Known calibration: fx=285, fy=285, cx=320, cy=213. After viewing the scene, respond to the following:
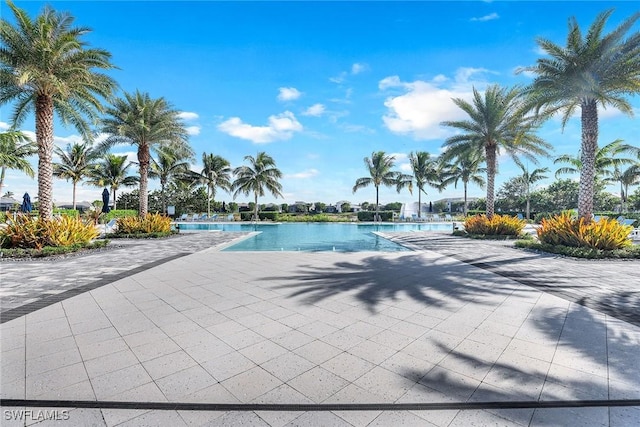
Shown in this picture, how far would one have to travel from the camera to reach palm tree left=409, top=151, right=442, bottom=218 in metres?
32.3

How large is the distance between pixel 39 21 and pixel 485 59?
1644cm

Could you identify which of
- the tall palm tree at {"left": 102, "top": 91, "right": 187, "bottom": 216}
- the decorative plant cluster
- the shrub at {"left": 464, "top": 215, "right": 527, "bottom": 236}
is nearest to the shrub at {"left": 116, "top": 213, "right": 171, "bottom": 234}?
the tall palm tree at {"left": 102, "top": 91, "right": 187, "bottom": 216}

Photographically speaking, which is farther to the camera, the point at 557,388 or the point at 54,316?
the point at 54,316

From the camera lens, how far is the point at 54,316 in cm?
421

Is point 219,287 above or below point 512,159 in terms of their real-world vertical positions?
below

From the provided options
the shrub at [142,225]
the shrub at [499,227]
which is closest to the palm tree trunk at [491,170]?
the shrub at [499,227]

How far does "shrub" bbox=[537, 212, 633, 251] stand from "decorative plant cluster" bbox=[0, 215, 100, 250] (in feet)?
58.5

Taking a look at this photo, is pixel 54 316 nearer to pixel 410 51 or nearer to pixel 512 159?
pixel 410 51

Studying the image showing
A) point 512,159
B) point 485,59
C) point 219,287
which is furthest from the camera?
point 512,159

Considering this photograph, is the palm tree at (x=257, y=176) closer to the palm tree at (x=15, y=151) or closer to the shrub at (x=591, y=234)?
the palm tree at (x=15, y=151)

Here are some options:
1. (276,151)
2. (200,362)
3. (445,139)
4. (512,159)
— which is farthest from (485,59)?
(276,151)

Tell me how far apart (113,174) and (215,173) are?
1295 centimetres

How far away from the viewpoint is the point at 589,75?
10055 millimetres

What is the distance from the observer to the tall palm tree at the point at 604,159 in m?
19.3
